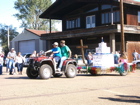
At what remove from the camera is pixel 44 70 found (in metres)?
13.4

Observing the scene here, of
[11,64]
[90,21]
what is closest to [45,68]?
[11,64]

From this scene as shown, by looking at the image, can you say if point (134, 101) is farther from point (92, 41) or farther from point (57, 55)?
point (92, 41)

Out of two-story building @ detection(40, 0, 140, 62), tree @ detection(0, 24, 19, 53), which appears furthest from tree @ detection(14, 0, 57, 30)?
two-story building @ detection(40, 0, 140, 62)

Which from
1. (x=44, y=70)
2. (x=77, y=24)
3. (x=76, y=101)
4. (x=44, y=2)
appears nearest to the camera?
(x=76, y=101)

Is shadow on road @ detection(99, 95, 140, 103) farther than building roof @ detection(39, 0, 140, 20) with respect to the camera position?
No

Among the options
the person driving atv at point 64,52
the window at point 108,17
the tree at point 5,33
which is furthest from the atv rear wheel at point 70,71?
the tree at point 5,33

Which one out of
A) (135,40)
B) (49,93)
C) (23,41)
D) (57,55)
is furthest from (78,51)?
(49,93)

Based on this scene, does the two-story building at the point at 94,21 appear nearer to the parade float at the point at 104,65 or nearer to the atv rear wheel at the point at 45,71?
the parade float at the point at 104,65

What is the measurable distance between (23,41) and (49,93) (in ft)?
125

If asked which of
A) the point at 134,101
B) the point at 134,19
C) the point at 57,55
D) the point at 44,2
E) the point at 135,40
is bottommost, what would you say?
the point at 134,101

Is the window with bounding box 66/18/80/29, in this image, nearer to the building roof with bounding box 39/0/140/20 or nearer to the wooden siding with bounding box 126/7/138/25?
the building roof with bounding box 39/0/140/20

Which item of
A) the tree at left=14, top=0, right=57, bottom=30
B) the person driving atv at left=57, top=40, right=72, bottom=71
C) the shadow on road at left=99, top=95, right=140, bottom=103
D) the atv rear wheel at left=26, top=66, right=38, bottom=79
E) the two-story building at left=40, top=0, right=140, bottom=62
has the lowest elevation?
the shadow on road at left=99, top=95, right=140, bottom=103

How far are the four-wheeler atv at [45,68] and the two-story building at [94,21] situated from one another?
43.0 ft

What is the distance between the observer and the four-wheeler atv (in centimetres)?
1341
